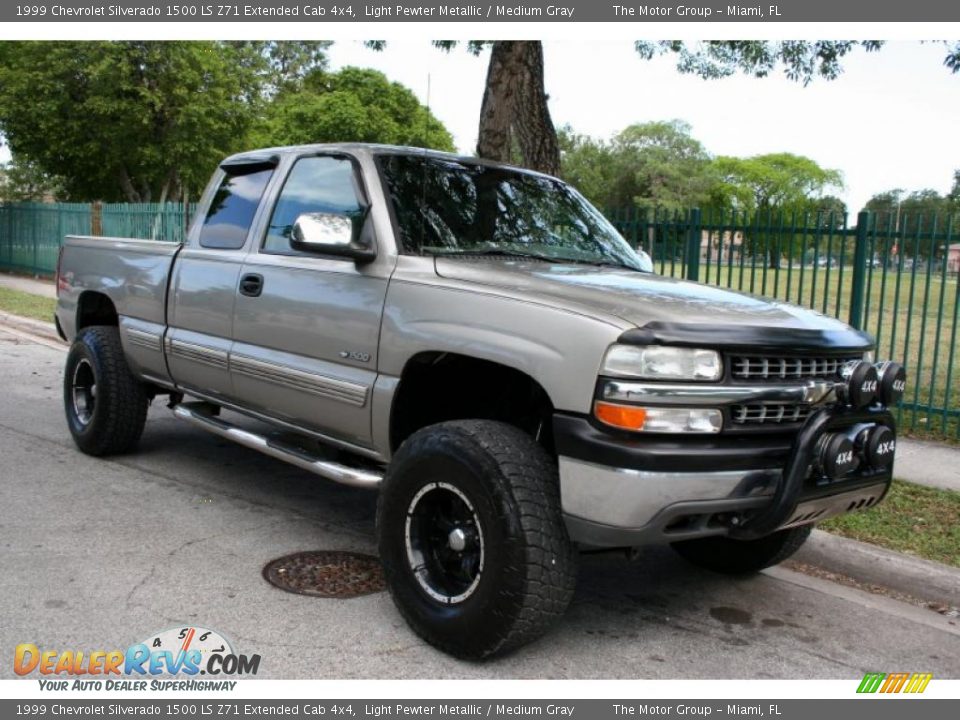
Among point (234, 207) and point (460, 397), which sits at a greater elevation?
point (234, 207)

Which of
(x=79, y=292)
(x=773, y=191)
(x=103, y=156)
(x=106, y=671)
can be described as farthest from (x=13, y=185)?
(x=773, y=191)

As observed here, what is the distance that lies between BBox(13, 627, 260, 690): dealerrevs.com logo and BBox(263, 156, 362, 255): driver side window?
2.01 meters

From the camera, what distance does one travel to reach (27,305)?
52.7 feet

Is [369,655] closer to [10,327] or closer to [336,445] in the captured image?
[336,445]

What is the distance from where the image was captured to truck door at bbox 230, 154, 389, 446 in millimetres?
4055

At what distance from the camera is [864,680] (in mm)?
3535

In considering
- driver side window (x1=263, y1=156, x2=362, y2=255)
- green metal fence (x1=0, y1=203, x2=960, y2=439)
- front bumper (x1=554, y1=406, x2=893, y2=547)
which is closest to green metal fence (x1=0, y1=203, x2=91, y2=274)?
green metal fence (x1=0, y1=203, x2=960, y2=439)

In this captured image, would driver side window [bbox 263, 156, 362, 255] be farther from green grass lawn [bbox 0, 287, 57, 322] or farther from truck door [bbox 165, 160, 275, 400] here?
green grass lawn [bbox 0, 287, 57, 322]

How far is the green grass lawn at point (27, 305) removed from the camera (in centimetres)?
1462

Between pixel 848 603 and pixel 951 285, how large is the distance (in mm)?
30638

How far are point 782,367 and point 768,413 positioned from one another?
187mm

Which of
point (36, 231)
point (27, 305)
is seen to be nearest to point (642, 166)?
point (36, 231)

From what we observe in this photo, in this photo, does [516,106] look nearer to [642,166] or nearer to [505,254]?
[505,254]

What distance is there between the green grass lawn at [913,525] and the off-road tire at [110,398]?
175 inches
